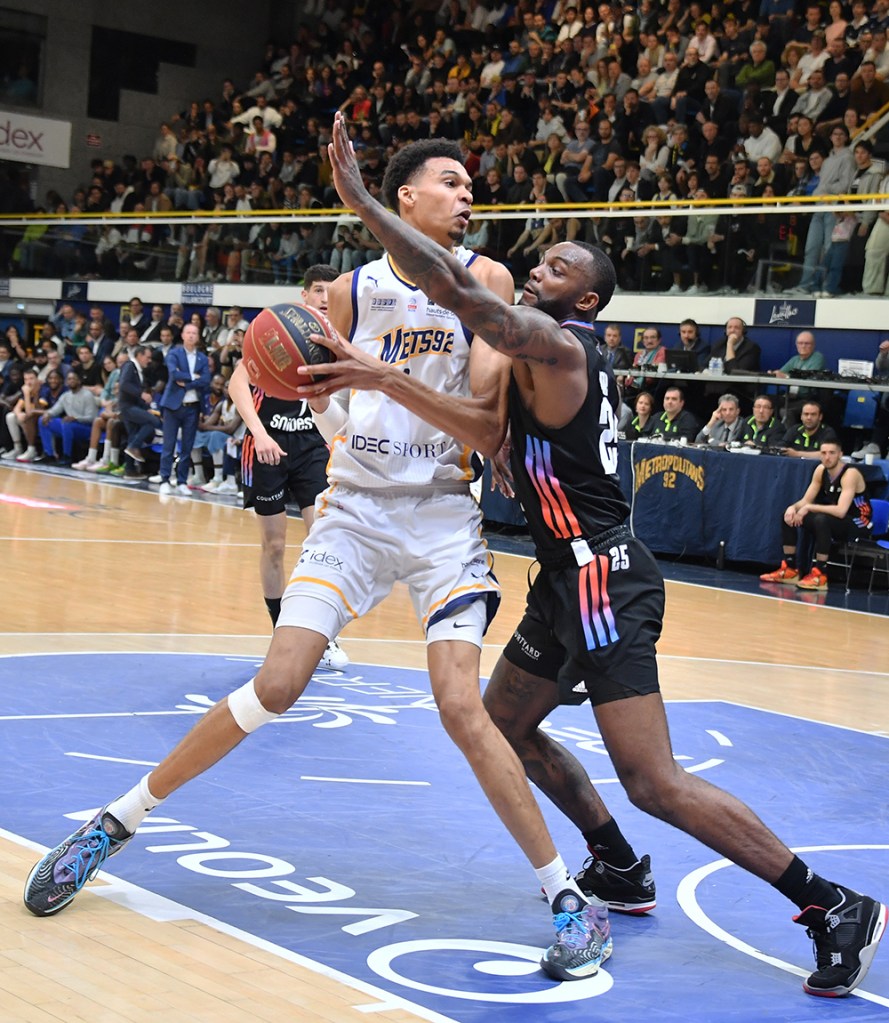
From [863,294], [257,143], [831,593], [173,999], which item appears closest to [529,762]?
[173,999]

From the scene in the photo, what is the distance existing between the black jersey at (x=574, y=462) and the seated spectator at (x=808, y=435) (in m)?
9.85

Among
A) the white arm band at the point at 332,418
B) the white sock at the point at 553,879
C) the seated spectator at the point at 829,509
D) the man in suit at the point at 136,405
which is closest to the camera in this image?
the white sock at the point at 553,879

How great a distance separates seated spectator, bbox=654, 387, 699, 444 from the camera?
575 inches

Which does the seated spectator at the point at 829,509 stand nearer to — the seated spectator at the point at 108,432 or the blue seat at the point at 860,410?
the blue seat at the point at 860,410

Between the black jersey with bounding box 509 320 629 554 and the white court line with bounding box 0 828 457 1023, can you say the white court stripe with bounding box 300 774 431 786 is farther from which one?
the black jersey with bounding box 509 320 629 554

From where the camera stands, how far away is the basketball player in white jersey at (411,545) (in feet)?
12.5

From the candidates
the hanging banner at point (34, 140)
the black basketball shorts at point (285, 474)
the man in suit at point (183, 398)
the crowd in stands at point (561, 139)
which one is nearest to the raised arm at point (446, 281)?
the black basketball shorts at point (285, 474)

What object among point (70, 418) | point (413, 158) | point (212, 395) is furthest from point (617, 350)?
point (413, 158)

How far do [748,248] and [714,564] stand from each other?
3.63 meters

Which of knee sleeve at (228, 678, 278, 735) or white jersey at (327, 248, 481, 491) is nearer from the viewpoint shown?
knee sleeve at (228, 678, 278, 735)

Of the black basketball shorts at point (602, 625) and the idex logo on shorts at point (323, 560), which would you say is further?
the idex logo on shorts at point (323, 560)

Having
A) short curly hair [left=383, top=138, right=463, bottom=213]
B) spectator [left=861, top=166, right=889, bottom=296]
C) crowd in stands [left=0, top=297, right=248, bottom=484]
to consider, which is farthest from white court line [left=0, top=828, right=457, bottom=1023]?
crowd in stands [left=0, top=297, right=248, bottom=484]

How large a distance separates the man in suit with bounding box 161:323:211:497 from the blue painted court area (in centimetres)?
1100

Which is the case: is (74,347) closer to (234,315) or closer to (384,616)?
(234,315)
